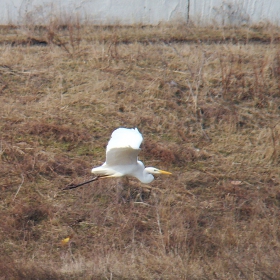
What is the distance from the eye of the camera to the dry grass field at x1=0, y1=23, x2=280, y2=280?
4410mm

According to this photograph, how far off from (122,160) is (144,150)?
3.63ft

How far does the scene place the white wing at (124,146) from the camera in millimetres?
4426

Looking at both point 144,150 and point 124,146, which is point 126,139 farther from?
point 144,150

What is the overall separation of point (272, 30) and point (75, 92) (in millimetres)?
2860

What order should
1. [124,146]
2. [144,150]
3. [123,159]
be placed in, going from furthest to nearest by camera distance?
[144,150], [123,159], [124,146]

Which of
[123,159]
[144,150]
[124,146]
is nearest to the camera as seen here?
[124,146]

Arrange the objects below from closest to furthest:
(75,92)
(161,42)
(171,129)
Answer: (171,129) → (75,92) → (161,42)

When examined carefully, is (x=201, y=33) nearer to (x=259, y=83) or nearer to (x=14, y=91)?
(x=259, y=83)

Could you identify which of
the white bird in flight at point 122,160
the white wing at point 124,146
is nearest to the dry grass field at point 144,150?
the white bird in flight at point 122,160

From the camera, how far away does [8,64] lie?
717 cm

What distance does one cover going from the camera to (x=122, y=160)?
4.77m

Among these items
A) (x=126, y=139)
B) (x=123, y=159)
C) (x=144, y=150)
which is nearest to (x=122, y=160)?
(x=123, y=159)

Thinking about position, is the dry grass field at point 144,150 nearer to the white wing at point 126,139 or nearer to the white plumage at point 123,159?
the white plumage at point 123,159

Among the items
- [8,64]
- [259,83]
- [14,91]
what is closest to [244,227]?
[259,83]
